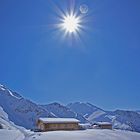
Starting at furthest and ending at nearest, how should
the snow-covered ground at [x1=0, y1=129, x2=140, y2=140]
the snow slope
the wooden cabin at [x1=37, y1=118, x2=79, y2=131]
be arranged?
the wooden cabin at [x1=37, y1=118, x2=79, y2=131], the snow slope, the snow-covered ground at [x1=0, y1=129, x2=140, y2=140]

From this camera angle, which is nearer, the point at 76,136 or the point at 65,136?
the point at 65,136

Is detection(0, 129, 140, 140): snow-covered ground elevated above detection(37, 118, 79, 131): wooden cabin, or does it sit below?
below

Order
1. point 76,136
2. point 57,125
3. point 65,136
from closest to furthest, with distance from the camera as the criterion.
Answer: point 65,136 < point 76,136 < point 57,125

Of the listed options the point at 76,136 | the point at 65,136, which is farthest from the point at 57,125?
the point at 65,136

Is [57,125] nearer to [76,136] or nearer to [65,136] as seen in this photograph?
[76,136]

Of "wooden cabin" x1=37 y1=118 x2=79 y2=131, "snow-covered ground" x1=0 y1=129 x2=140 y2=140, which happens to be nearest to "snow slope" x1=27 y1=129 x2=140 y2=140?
"snow-covered ground" x1=0 y1=129 x2=140 y2=140

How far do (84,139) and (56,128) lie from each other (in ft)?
121

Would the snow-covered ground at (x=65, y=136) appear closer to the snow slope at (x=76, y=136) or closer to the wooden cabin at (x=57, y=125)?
the snow slope at (x=76, y=136)

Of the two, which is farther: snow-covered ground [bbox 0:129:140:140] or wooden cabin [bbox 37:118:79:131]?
wooden cabin [bbox 37:118:79:131]

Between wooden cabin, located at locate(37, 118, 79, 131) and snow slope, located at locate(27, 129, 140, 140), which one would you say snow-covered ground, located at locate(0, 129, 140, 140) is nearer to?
snow slope, located at locate(27, 129, 140, 140)

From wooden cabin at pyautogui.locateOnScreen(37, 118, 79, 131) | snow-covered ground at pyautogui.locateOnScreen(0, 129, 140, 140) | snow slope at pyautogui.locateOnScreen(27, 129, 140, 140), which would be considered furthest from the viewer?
wooden cabin at pyautogui.locateOnScreen(37, 118, 79, 131)

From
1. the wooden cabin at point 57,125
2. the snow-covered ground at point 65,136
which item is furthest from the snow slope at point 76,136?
the wooden cabin at point 57,125

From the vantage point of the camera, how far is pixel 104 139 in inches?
1900

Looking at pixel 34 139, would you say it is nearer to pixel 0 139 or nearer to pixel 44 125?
pixel 0 139
